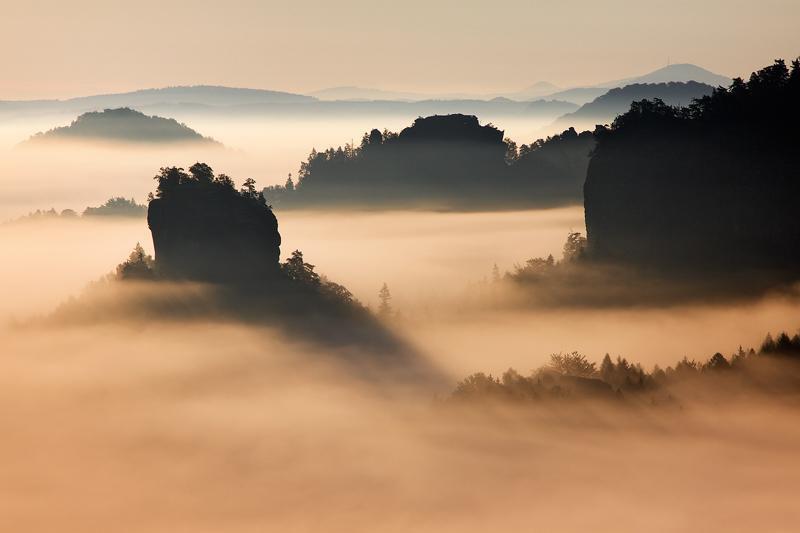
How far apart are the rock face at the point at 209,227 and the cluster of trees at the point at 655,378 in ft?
92.8

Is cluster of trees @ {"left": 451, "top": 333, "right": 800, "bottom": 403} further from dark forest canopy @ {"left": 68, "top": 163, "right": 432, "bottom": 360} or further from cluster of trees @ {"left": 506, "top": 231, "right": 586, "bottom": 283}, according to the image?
cluster of trees @ {"left": 506, "top": 231, "right": 586, "bottom": 283}

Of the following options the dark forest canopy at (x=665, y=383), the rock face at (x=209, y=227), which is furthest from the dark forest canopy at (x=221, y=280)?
the dark forest canopy at (x=665, y=383)

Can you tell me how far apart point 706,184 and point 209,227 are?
59268mm

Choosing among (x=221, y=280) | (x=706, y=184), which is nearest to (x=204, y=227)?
(x=221, y=280)

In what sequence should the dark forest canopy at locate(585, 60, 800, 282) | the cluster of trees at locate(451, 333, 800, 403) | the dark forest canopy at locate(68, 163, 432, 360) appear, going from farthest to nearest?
the dark forest canopy at locate(585, 60, 800, 282)
the dark forest canopy at locate(68, 163, 432, 360)
the cluster of trees at locate(451, 333, 800, 403)

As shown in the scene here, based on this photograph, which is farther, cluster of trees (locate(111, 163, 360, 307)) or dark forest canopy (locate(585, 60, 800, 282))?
dark forest canopy (locate(585, 60, 800, 282))

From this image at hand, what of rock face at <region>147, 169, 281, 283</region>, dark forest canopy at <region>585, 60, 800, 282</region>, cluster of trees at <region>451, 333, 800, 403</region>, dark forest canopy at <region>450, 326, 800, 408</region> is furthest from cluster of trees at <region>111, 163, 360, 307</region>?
dark forest canopy at <region>585, 60, 800, 282</region>

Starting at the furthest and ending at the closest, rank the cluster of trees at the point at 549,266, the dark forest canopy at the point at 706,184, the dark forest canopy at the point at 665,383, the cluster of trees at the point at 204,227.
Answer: the cluster of trees at the point at 549,266, the dark forest canopy at the point at 706,184, the cluster of trees at the point at 204,227, the dark forest canopy at the point at 665,383

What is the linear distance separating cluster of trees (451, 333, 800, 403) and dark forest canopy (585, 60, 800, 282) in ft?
94.5

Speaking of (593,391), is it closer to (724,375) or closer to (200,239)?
(724,375)

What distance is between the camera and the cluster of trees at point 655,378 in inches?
3497

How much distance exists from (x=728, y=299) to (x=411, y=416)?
40.6 m

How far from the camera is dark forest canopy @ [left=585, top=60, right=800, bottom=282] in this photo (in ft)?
404

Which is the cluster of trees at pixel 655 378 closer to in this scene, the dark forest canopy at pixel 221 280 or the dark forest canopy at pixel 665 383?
the dark forest canopy at pixel 665 383
